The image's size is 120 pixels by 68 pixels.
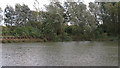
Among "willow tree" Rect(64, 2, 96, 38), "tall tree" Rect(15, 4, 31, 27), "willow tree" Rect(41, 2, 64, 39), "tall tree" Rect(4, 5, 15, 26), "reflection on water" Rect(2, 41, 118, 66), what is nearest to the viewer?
"reflection on water" Rect(2, 41, 118, 66)

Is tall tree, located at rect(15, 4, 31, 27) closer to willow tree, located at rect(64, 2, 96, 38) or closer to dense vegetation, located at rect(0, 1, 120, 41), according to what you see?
dense vegetation, located at rect(0, 1, 120, 41)

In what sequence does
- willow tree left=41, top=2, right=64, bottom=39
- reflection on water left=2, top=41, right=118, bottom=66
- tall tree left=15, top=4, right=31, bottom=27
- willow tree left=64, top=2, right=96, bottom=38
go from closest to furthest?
reflection on water left=2, top=41, right=118, bottom=66 < willow tree left=64, top=2, right=96, bottom=38 < willow tree left=41, top=2, right=64, bottom=39 < tall tree left=15, top=4, right=31, bottom=27

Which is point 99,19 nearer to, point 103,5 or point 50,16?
point 103,5

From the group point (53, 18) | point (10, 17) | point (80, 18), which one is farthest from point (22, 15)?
point (80, 18)

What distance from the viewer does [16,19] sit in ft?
14.7

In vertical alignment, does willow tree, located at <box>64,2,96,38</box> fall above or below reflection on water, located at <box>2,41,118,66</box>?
above

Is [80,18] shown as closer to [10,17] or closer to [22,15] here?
[22,15]

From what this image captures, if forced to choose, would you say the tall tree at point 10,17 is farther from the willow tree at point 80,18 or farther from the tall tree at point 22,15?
the willow tree at point 80,18

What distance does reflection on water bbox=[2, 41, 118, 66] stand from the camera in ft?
5.49

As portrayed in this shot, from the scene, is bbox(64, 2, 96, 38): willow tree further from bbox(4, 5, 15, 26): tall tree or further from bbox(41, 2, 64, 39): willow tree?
bbox(4, 5, 15, 26): tall tree

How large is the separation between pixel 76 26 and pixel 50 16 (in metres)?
1.51

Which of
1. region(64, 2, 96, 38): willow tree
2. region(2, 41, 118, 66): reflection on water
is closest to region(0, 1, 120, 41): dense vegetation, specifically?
region(64, 2, 96, 38): willow tree

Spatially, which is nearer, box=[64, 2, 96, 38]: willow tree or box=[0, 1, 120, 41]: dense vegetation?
box=[0, 1, 120, 41]: dense vegetation

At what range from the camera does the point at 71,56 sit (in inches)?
79.7
